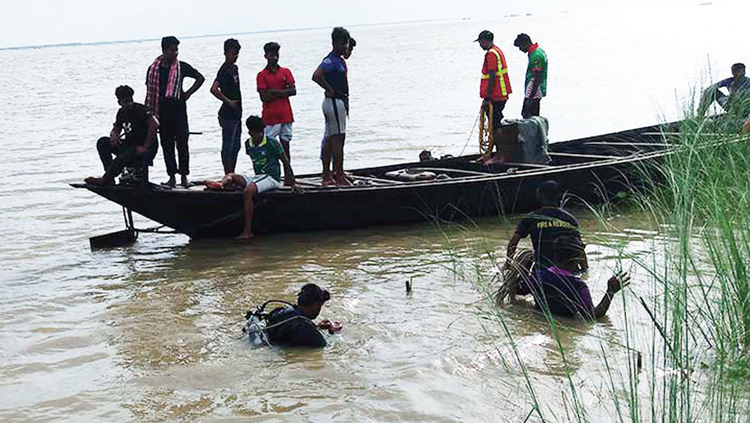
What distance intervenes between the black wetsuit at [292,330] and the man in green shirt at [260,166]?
3207 millimetres

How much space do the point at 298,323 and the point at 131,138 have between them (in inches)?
143

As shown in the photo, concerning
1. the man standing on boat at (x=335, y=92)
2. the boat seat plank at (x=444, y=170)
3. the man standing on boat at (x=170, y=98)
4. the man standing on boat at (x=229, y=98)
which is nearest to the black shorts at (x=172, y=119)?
the man standing on boat at (x=170, y=98)

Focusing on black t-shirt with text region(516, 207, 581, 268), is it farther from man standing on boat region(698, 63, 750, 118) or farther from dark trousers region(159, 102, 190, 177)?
dark trousers region(159, 102, 190, 177)

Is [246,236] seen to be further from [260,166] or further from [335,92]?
[335,92]

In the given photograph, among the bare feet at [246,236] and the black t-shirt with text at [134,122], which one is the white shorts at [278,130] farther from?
the black t-shirt with text at [134,122]

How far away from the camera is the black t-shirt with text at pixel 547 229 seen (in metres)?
6.64

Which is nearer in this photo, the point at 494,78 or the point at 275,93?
the point at 275,93

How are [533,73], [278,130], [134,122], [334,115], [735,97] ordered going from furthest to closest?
[533,73], [278,130], [334,115], [134,122], [735,97]

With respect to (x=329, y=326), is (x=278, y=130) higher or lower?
higher

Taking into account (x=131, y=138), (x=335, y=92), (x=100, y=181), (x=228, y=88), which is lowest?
(x=100, y=181)

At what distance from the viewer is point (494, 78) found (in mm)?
11078

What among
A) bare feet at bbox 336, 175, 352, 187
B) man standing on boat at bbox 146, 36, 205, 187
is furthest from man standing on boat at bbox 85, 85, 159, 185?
bare feet at bbox 336, 175, 352, 187

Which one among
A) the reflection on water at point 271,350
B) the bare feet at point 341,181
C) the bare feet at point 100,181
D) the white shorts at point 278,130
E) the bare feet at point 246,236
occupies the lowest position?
the reflection on water at point 271,350

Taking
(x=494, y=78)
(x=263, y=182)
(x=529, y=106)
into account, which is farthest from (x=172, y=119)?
(x=529, y=106)
